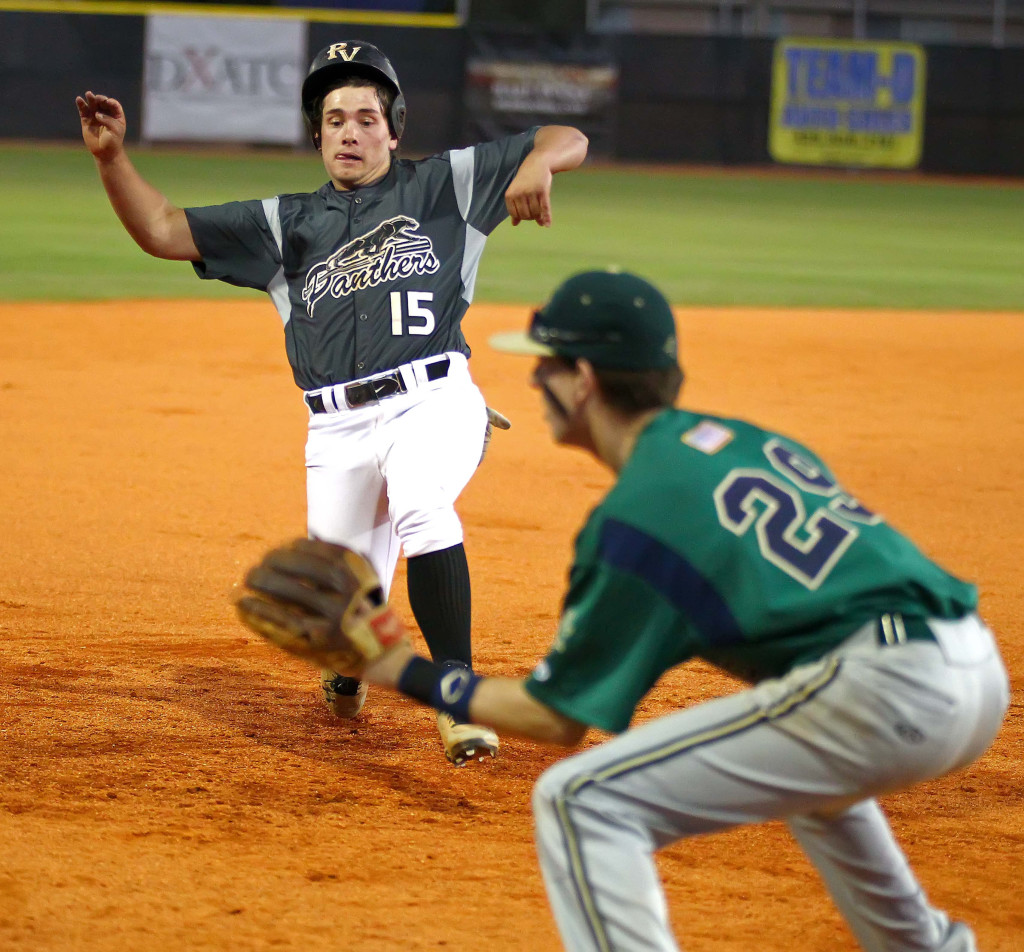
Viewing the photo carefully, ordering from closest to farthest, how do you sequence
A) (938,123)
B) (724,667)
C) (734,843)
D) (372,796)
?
(724,667)
(734,843)
(372,796)
(938,123)

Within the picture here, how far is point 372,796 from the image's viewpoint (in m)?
3.55

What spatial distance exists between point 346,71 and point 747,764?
250cm

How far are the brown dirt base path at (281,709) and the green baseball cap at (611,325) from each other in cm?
129

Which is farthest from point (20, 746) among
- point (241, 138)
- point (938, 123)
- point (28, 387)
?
point (938, 123)

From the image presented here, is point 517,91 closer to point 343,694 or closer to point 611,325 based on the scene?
point 343,694

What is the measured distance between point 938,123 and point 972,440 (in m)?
18.4

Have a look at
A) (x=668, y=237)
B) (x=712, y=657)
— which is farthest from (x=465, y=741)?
(x=668, y=237)

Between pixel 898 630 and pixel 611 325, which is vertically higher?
pixel 611 325

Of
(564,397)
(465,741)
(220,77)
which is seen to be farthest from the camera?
(220,77)

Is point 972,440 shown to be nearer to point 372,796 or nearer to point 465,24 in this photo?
point 372,796

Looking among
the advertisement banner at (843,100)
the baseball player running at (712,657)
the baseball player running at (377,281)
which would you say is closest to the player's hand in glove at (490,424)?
the baseball player running at (377,281)

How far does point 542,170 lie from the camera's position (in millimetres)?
3725

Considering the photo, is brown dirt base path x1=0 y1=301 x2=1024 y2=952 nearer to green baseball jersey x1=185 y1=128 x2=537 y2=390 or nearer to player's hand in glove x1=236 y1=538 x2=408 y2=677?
player's hand in glove x1=236 y1=538 x2=408 y2=677

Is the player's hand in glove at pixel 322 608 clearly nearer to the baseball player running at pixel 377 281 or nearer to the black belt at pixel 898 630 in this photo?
the black belt at pixel 898 630
